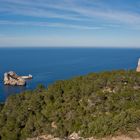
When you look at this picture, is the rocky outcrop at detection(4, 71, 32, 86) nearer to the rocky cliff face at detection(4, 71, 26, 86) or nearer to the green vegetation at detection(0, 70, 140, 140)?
the rocky cliff face at detection(4, 71, 26, 86)

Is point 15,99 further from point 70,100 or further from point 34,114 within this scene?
point 70,100

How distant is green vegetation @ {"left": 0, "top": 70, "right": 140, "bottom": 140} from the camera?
2308 cm

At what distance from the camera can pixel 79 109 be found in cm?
2628

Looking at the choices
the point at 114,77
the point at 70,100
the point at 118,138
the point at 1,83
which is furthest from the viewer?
the point at 1,83

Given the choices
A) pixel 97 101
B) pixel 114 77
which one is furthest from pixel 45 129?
pixel 114 77

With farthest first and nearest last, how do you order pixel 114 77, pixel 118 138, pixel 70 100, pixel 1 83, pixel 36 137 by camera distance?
pixel 1 83 → pixel 114 77 → pixel 70 100 → pixel 36 137 → pixel 118 138

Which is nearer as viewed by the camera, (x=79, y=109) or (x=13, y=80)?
(x=79, y=109)

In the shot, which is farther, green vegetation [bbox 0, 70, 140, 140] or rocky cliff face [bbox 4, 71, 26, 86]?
rocky cliff face [bbox 4, 71, 26, 86]

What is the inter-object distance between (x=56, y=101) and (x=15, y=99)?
18.2 ft

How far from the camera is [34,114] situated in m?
28.4

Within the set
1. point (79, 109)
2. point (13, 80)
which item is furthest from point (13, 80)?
point (79, 109)

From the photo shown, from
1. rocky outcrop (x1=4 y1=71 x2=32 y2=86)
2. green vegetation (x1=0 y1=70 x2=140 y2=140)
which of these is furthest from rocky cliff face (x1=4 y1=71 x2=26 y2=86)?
green vegetation (x1=0 y1=70 x2=140 y2=140)

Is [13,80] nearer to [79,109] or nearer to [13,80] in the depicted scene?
[13,80]

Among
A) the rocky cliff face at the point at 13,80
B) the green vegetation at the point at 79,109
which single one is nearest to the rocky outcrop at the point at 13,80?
the rocky cliff face at the point at 13,80
